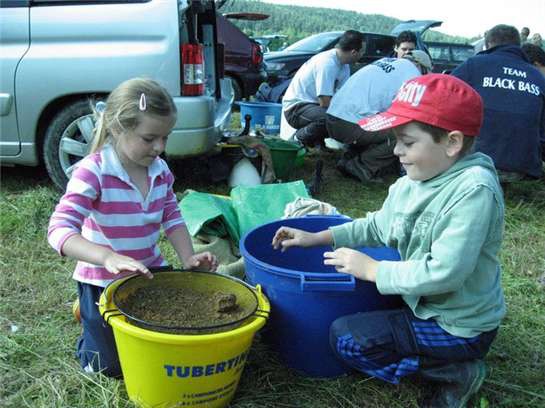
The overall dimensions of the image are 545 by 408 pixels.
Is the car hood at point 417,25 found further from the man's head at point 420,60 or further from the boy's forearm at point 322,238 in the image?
the boy's forearm at point 322,238

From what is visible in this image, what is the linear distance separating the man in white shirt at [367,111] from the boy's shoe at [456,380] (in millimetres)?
3166

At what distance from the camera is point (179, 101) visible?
3719 mm

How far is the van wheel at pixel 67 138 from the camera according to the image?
3785 millimetres

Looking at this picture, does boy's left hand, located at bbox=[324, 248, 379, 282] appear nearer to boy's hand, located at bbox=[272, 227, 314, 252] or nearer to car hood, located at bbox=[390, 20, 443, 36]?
boy's hand, located at bbox=[272, 227, 314, 252]

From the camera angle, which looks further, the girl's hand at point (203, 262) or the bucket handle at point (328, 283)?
the girl's hand at point (203, 262)

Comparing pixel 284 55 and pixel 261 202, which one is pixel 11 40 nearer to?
pixel 261 202

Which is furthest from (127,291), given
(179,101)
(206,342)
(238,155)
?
(238,155)

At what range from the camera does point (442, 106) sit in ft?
5.61

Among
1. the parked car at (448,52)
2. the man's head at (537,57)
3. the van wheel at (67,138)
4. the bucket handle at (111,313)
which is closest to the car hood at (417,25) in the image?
the parked car at (448,52)

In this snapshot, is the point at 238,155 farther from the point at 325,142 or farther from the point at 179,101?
the point at 325,142

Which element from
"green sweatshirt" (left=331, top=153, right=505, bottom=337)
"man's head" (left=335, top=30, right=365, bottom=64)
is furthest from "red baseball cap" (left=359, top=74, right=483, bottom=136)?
"man's head" (left=335, top=30, right=365, bottom=64)

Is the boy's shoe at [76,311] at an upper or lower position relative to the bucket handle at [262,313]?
lower

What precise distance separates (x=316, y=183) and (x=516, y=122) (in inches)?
62.9

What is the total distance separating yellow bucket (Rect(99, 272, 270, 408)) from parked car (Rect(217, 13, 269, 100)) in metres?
6.89
